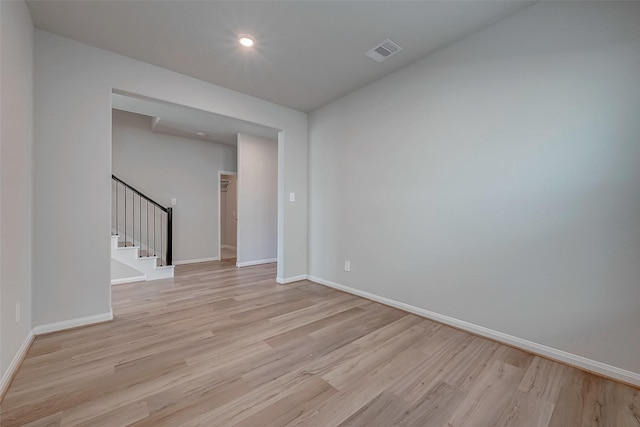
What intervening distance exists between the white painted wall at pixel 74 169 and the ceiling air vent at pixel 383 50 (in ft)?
7.56

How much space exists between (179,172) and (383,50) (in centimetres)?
474

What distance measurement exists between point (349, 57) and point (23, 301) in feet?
11.6

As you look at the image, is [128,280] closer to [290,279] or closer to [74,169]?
[74,169]

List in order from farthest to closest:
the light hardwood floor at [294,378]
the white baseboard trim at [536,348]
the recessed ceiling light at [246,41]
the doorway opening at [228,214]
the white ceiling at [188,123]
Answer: the doorway opening at [228,214], the white ceiling at [188,123], the recessed ceiling light at [246,41], the white baseboard trim at [536,348], the light hardwood floor at [294,378]

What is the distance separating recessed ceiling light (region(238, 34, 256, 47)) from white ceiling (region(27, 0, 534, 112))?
6 cm

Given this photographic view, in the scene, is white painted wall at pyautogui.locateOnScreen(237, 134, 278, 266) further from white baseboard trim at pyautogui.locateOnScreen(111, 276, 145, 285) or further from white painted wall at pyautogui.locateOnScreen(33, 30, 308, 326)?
white painted wall at pyautogui.locateOnScreen(33, 30, 308, 326)

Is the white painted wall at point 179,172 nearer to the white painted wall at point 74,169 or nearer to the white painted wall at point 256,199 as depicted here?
the white painted wall at point 256,199

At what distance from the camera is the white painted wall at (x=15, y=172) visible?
5.13ft

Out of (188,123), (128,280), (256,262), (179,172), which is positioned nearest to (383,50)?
(188,123)

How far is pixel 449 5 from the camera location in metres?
1.97

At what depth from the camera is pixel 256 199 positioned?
5.48 metres

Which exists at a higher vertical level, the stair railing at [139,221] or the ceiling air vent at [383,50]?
the ceiling air vent at [383,50]

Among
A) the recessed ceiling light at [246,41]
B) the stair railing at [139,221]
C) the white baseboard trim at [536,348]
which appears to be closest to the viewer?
the white baseboard trim at [536,348]

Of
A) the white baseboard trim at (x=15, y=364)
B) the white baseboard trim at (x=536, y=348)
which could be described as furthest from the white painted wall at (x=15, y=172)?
the white baseboard trim at (x=536, y=348)
